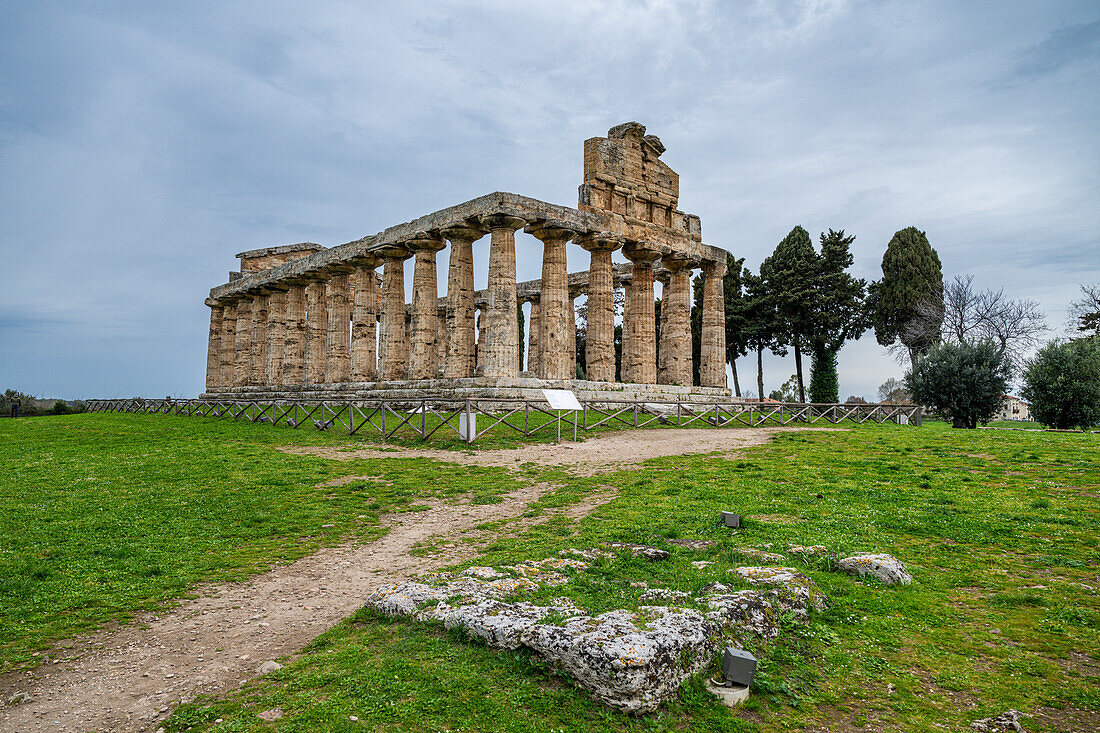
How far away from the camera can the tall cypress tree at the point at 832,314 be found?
5059cm

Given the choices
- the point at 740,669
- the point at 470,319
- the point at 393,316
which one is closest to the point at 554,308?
the point at 470,319

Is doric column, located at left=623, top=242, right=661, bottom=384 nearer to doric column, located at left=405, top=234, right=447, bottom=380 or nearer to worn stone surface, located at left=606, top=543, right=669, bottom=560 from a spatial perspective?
doric column, located at left=405, top=234, right=447, bottom=380

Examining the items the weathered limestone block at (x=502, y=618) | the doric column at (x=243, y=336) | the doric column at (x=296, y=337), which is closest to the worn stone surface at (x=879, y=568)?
the weathered limestone block at (x=502, y=618)

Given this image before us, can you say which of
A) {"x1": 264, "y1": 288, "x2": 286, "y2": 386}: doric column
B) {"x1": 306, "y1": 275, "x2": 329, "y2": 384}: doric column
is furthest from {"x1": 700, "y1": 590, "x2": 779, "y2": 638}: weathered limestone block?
{"x1": 264, "y1": 288, "x2": 286, "y2": 386}: doric column

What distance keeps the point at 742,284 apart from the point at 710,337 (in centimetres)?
2216

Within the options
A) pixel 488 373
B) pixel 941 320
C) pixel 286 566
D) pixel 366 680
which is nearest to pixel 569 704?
pixel 366 680

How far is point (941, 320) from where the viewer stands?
46000mm

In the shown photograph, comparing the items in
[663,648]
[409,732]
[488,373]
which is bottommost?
[409,732]

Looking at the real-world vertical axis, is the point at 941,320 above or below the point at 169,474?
above

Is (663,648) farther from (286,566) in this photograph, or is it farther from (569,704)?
(286,566)

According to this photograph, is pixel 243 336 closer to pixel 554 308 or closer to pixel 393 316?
pixel 393 316

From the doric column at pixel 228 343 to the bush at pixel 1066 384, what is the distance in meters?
50.9

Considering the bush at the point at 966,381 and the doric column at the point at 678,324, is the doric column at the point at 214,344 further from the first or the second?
the bush at the point at 966,381

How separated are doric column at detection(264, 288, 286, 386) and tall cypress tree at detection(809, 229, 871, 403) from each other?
41.6m
